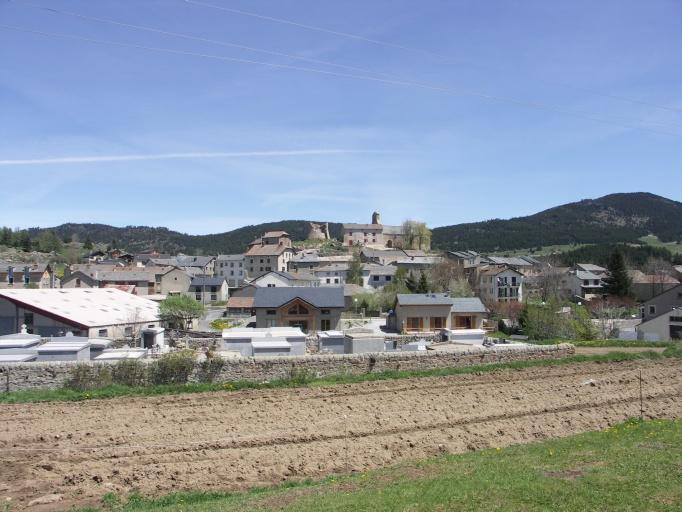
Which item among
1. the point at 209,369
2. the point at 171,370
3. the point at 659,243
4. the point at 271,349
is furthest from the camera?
the point at 659,243

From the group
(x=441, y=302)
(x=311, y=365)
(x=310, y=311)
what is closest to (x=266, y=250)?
(x=441, y=302)

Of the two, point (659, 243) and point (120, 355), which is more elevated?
point (659, 243)

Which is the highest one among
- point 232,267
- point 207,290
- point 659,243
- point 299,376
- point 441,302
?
point 659,243

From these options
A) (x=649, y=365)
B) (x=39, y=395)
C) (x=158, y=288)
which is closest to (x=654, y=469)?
(x=649, y=365)

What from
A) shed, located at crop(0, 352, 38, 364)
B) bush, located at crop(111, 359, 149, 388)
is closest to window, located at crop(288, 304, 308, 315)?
bush, located at crop(111, 359, 149, 388)

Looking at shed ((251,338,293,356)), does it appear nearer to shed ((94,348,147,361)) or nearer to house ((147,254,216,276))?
shed ((94,348,147,361))

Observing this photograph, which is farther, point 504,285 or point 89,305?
point 504,285

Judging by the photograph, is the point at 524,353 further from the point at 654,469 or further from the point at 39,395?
the point at 39,395

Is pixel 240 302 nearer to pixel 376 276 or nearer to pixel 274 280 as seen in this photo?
pixel 274 280

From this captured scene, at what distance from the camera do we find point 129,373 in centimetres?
1862

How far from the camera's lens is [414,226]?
397 ft

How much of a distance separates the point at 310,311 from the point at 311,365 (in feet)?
60.1

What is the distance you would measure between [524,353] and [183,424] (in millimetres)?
15190

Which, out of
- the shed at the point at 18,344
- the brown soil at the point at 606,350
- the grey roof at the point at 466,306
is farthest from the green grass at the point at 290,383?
the grey roof at the point at 466,306
